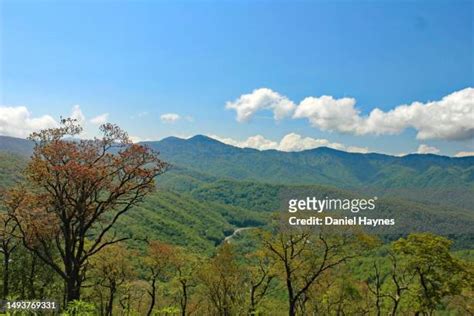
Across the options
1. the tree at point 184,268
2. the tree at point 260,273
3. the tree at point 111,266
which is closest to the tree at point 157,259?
the tree at point 184,268

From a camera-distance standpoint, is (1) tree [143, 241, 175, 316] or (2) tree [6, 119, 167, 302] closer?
(2) tree [6, 119, 167, 302]

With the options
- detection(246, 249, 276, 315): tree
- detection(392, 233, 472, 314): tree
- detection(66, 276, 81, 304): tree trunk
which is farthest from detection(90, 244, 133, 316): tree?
detection(392, 233, 472, 314): tree

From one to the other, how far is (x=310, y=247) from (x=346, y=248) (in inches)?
128

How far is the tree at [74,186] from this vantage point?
22.3m

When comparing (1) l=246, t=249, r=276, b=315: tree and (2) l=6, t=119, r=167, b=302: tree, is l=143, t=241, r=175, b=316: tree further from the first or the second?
(2) l=6, t=119, r=167, b=302: tree

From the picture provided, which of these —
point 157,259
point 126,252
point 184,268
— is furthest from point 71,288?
point 184,268

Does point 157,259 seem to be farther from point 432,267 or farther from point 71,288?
point 432,267

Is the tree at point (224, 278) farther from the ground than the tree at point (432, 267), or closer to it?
closer to it

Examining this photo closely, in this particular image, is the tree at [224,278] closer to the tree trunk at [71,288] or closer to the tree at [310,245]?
the tree at [310,245]

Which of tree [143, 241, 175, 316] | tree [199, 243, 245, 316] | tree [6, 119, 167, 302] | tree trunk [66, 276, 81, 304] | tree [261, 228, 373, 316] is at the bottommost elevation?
tree [199, 243, 245, 316]

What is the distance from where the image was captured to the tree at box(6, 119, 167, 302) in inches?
878

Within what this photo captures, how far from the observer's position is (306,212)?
34031mm

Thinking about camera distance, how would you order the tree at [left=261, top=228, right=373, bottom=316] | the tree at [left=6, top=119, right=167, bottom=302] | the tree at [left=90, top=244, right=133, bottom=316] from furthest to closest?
the tree at [left=90, top=244, right=133, bottom=316] < the tree at [left=261, top=228, right=373, bottom=316] < the tree at [left=6, top=119, right=167, bottom=302]

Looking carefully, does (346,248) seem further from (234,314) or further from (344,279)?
(344,279)
